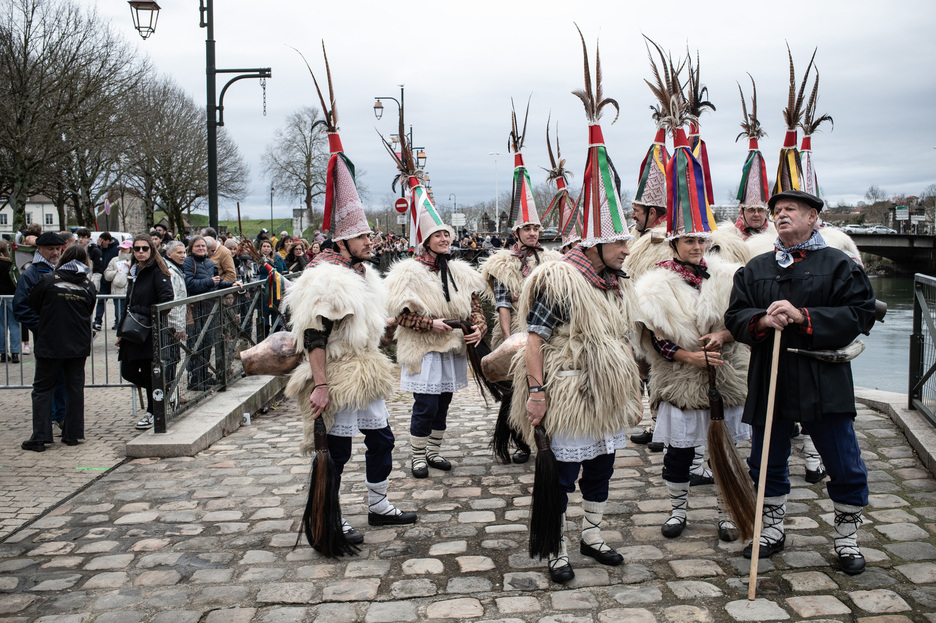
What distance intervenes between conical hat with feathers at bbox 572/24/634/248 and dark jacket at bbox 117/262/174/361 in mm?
4555

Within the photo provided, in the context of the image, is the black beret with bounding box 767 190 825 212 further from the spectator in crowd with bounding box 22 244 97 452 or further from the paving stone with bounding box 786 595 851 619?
the spectator in crowd with bounding box 22 244 97 452

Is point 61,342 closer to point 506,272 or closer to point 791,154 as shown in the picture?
point 506,272

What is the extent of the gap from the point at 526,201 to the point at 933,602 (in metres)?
4.18

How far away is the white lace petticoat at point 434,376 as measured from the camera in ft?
18.5

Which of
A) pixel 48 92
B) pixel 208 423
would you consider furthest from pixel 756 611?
pixel 48 92

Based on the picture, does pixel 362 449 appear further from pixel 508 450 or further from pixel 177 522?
pixel 177 522

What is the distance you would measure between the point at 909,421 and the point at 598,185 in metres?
4.02

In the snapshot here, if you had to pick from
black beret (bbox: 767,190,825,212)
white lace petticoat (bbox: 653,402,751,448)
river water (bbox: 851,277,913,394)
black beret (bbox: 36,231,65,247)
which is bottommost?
river water (bbox: 851,277,913,394)

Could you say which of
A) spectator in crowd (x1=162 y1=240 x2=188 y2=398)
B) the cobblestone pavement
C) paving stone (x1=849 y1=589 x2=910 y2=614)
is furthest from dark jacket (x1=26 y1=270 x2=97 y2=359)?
paving stone (x1=849 y1=589 x2=910 y2=614)

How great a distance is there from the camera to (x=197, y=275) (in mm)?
8875

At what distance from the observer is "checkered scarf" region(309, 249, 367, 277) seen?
14.4ft

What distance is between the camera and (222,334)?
8.16 m

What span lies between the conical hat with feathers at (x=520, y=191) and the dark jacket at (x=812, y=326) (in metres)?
2.60

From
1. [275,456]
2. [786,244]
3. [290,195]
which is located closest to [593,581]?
A: [786,244]
